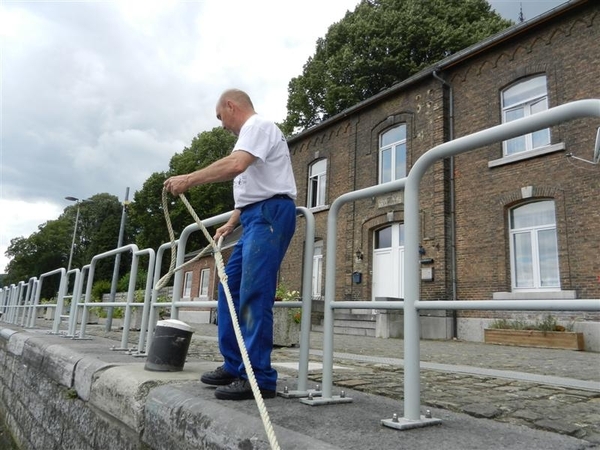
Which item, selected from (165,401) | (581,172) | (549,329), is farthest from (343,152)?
(165,401)

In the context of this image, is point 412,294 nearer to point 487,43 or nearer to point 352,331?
point 352,331

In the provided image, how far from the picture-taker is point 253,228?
279 cm

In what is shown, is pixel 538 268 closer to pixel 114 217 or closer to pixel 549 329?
pixel 549 329

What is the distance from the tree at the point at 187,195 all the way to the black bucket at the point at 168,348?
98.1 ft

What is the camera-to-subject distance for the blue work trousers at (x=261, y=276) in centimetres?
269

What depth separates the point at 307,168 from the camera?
18.7m

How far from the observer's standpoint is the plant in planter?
9648 mm

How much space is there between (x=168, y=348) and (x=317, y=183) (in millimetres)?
15277

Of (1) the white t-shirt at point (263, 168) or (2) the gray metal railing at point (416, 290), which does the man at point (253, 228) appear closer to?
(1) the white t-shirt at point (263, 168)

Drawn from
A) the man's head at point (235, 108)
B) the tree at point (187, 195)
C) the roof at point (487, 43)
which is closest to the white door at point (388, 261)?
the roof at point (487, 43)

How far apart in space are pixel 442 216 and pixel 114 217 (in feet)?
154

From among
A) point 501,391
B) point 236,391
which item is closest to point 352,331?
point 501,391

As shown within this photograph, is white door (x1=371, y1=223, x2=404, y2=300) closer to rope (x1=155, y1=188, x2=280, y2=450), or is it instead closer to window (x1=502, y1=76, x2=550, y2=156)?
window (x1=502, y1=76, x2=550, y2=156)

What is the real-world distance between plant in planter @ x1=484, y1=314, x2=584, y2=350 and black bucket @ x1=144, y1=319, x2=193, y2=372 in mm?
8726
